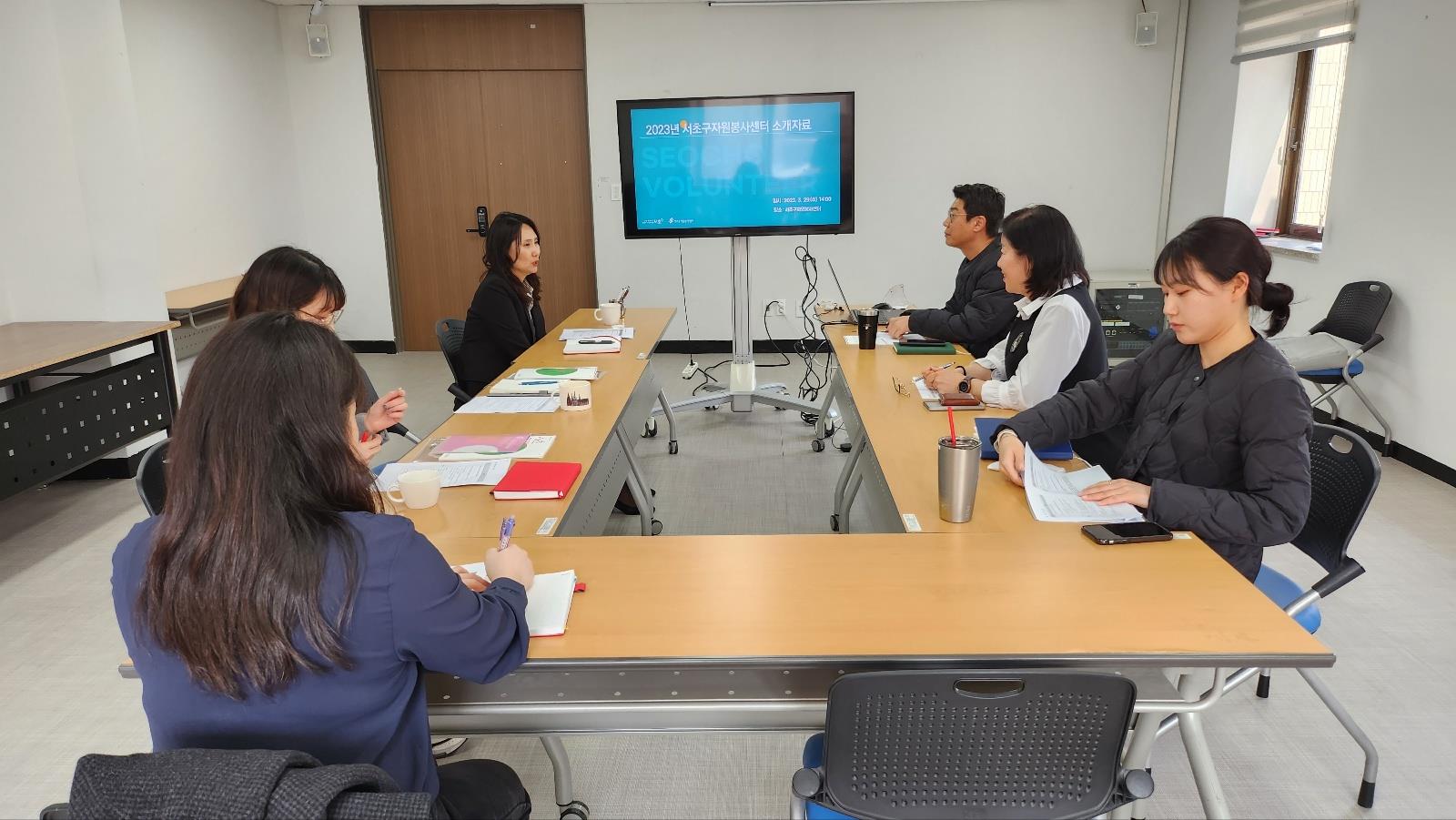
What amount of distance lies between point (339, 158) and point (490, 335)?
3.75m

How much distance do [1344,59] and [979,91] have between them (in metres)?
2.26

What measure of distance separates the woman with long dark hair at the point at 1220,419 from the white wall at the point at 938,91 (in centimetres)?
479

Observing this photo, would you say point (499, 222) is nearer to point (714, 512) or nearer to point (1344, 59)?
point (714, 512)

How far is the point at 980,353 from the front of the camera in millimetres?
3896

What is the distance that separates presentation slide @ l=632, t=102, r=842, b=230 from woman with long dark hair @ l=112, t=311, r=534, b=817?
4.04m

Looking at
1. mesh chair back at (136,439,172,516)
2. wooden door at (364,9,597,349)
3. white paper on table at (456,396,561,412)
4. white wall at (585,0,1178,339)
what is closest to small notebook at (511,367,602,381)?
white paper on table at (456,396,561,412)

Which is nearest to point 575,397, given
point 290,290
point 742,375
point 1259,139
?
point 290,290

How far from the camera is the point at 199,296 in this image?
5.31 m

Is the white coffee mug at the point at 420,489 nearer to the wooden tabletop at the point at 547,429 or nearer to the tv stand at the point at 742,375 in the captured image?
the wooden tabletop at the point at 547,429

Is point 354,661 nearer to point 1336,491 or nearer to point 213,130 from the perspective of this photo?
point 1336,491

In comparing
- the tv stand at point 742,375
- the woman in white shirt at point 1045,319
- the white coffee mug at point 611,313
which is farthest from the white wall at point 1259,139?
the white coffee mug at point 611,313

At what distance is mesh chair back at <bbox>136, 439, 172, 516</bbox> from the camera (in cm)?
201

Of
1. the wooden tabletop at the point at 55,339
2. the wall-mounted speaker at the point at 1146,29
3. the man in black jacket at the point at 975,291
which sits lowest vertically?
the wooden tabletop at the point at 55,339

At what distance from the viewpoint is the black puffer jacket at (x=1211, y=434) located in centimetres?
179
